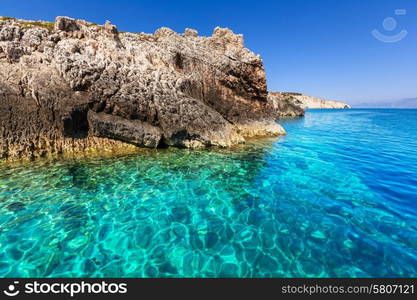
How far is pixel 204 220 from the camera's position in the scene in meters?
8.14

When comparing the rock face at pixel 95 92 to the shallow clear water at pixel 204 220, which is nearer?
the shallow clear water at pixel 204 220

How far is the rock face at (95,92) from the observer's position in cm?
1603

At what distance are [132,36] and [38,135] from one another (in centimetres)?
1453

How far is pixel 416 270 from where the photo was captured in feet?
18.7

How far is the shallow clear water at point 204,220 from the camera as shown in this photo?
592 cm

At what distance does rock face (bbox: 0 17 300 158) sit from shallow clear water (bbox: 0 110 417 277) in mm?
3570

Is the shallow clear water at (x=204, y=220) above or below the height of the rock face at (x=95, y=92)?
below

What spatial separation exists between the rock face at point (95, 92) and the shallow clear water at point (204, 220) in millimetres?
3570

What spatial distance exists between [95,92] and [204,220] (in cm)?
1542

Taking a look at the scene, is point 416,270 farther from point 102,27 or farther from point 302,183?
point 102,27

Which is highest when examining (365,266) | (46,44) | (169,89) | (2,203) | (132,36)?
(132,36)

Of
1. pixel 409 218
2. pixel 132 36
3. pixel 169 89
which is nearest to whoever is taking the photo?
pixel 409 218


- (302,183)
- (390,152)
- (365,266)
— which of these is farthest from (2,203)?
(390,152)

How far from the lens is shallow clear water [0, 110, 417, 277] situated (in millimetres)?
5918
